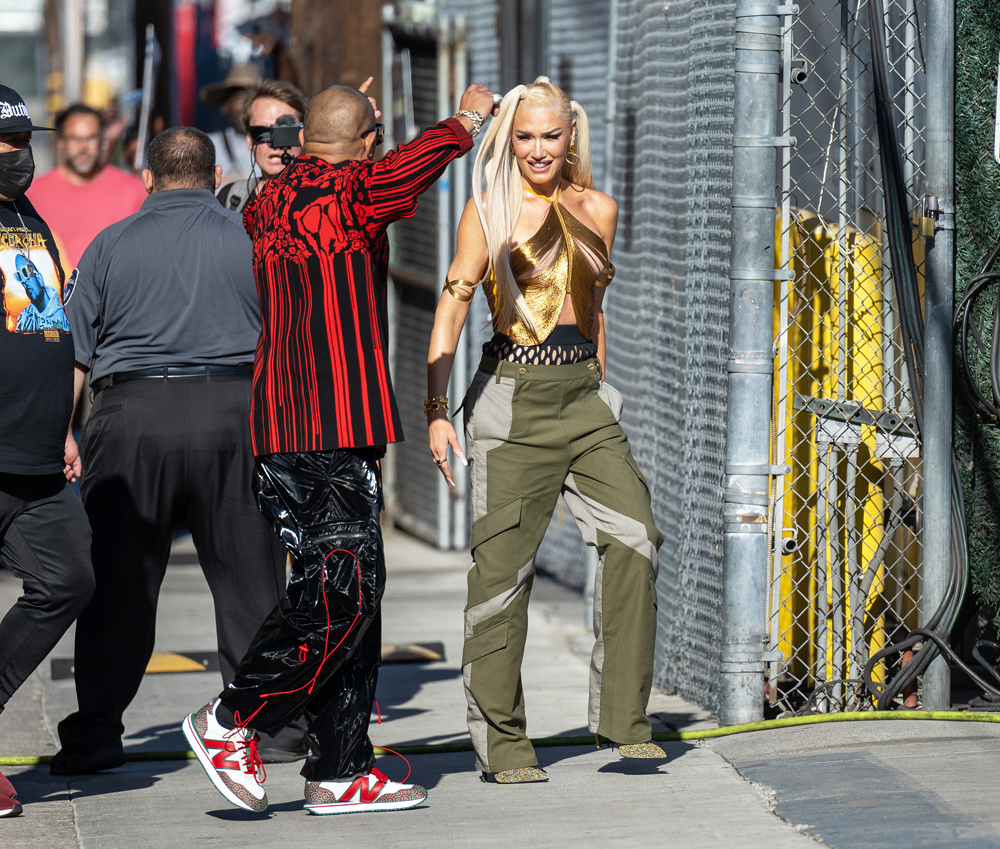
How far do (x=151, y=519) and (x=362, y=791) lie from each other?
1192 millimetres

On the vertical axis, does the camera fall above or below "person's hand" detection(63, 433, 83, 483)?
above

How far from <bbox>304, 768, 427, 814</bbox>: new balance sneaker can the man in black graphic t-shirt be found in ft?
2.79

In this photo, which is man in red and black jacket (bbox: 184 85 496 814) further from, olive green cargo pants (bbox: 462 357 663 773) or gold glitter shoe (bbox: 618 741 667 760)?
gold glitter shoe (bbox: 618 741 667 760)

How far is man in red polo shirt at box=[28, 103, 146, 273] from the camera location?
9000mm

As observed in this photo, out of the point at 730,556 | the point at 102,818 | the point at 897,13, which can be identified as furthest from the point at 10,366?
the point at 897,13

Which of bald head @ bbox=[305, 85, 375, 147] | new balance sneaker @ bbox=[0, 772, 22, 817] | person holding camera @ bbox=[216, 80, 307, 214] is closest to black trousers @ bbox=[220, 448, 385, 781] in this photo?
new balance sneaker @ bbox=[0, 772, 22, 817]

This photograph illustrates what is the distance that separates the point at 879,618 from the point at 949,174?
60.1 inches

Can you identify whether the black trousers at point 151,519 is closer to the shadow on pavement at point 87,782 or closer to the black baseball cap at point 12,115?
the shadow on pavement at point 87,782

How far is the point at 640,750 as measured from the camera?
462 cm

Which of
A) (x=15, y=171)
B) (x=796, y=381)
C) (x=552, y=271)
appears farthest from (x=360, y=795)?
(x=796, y=381)

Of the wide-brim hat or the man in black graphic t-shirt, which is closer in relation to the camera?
the man in black graphic t-shirt

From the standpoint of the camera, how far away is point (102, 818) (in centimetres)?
449

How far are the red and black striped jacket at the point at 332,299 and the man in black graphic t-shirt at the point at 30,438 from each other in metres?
0.61

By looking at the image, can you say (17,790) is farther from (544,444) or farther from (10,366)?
(544,444)
